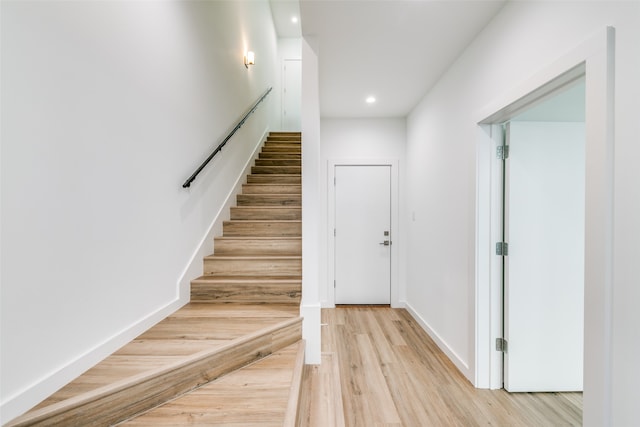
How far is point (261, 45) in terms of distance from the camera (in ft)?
14.7

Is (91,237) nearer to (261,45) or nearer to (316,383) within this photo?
(316,383)

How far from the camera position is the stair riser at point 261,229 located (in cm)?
287

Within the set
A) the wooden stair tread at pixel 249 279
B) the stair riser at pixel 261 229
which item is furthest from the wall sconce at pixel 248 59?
the wooden stair tread at pixel 249 279

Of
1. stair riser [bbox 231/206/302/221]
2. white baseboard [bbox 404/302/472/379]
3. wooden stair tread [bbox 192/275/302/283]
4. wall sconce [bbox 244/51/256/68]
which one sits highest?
wall sconce [bbox 244/51/256/68]

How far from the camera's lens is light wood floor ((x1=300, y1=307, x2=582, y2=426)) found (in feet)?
5.85

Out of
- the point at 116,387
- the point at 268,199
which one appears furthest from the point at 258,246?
the point at 116,387

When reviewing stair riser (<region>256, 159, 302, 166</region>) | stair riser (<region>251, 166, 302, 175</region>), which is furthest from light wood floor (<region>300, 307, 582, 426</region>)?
stair riser (<region>256, 159, 302, 166</region>)

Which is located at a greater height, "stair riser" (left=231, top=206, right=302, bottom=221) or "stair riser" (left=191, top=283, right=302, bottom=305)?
"stair riser" (left=231, top=206, right=302, bottom=221)

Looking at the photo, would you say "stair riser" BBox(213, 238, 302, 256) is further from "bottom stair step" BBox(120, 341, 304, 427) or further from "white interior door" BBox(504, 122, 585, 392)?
"white interior door" BBox(504, 122, 585, 392)

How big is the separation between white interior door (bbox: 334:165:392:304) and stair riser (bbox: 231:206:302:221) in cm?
105

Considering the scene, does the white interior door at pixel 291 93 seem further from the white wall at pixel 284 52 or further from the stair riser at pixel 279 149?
the stair riser at pixel 279 149

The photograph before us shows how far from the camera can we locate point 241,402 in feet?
4.45

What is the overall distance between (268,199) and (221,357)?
1.94m

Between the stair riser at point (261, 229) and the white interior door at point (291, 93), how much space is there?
375 cm
